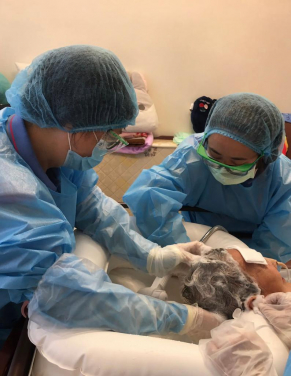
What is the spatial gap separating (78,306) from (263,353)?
0.53m

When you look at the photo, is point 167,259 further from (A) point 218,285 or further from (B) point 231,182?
(B) point 231,182

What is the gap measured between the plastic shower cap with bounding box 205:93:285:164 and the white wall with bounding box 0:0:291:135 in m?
1.97

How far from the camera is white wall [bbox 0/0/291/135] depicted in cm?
289

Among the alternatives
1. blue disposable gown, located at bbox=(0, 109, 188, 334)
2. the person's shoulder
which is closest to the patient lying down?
blue disposable gown, located at bbox=(0, 109, 188, 334)

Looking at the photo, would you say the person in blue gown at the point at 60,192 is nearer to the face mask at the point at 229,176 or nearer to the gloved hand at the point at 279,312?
the gloved hand at the point at 279,312

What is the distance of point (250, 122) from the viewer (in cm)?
134

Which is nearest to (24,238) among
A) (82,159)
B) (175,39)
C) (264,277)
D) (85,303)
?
(85,303)

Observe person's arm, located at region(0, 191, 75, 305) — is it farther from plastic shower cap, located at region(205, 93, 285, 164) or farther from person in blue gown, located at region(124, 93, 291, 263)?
plastic shower cap, located at region(205, 93, 285, 164)

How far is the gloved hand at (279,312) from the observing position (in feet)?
3.19

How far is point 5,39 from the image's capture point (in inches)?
115

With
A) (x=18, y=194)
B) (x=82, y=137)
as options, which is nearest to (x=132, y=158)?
(x=82, y=137)

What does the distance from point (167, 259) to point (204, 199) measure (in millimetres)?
547

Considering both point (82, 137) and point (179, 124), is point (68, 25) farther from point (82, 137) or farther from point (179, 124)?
point (82, 137)

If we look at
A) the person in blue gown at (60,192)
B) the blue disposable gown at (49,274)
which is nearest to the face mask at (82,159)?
the person in blue gown at (60,192)
